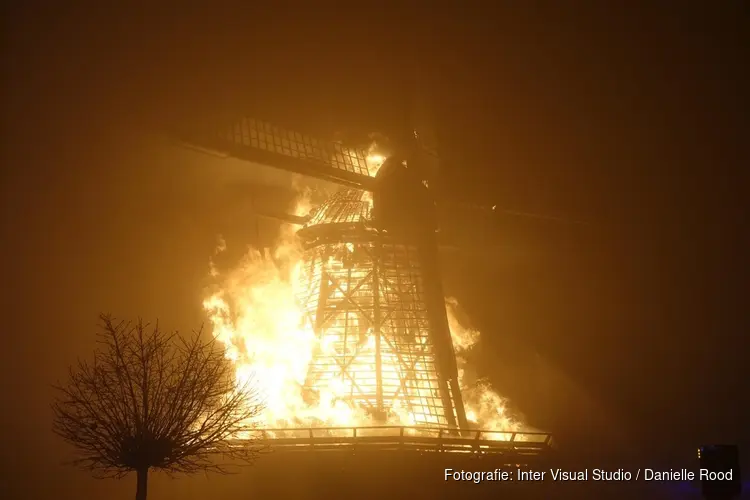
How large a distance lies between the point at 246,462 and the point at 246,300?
31.5 ft

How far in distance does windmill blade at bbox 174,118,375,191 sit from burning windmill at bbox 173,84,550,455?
0.05 m

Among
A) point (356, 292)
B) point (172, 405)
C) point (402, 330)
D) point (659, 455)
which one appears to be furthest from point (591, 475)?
point (172, 405)

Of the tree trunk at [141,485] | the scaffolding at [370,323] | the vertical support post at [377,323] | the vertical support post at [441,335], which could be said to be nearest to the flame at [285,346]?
the scaffolding at [370,323]

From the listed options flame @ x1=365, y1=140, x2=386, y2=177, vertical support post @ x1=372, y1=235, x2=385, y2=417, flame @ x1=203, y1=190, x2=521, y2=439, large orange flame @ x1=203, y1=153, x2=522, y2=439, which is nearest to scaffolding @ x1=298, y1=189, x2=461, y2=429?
vertical support post @ x1=372, y1=235, x2=385, y2=417

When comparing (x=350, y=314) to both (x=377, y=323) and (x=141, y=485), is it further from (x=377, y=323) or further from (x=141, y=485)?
(x=141, y=485)

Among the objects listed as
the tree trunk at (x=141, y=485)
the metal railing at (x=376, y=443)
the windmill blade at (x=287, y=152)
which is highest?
the windmill blade at (x=287, y=152)

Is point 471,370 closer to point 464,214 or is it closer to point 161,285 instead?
point 464,214

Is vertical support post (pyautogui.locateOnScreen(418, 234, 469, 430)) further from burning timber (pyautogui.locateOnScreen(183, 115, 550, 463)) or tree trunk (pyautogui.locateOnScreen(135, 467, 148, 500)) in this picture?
tree trunk (pyautogui.locateOnScreen(135, 467, 148, 500))

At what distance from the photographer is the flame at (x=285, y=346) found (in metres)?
33.5

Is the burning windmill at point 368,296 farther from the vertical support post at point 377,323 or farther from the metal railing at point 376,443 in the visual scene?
the metal railing at point 376,443

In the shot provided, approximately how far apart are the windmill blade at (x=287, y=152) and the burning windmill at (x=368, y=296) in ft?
0.16

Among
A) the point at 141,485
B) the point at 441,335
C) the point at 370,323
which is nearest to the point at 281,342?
the point at 370,323

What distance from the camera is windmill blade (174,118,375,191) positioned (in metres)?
32.5

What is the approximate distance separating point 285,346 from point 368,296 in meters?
4.72
